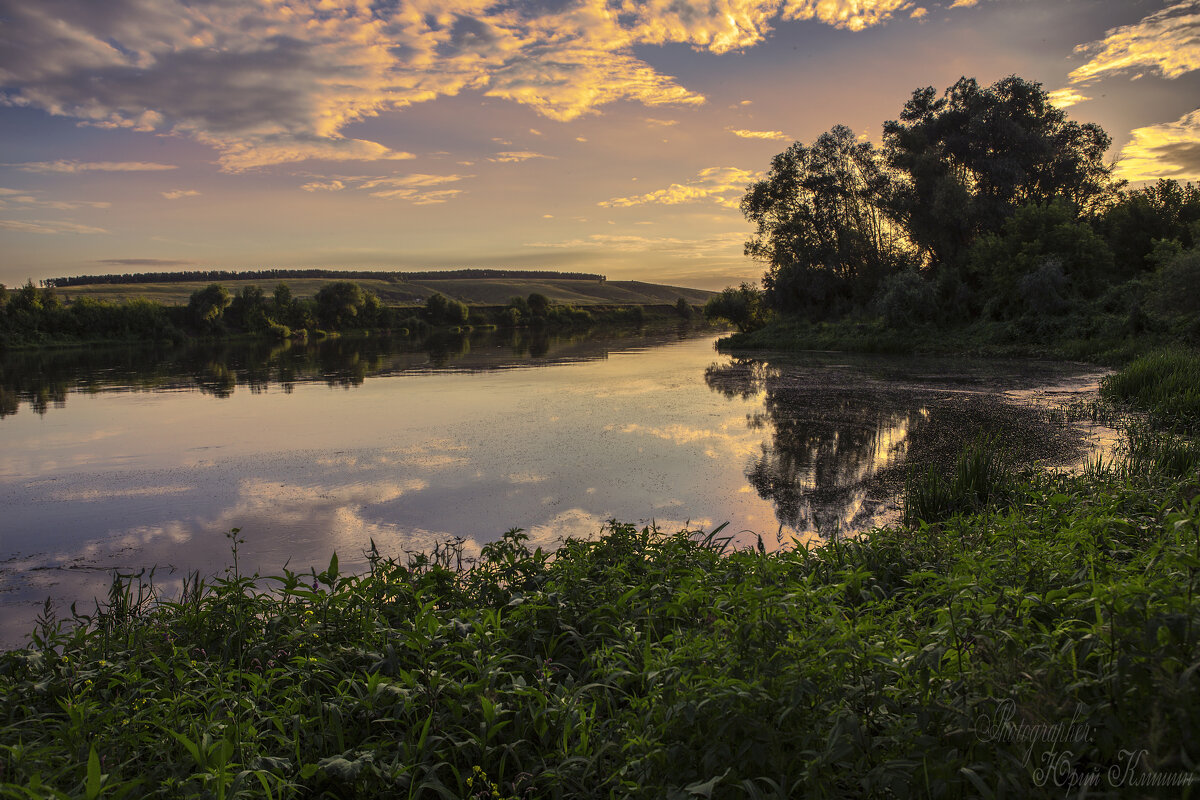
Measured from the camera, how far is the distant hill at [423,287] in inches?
3733

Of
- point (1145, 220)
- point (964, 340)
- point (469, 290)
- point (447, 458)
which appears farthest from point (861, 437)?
point (469, 290)

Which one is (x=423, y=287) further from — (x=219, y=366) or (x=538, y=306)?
(x=219, y=366)

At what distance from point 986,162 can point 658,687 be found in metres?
38.1

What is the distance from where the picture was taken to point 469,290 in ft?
408

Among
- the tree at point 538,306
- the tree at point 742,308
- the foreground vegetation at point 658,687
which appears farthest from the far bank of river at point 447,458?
the tree at point 538,306

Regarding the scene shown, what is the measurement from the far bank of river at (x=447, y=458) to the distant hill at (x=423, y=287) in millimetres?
76283

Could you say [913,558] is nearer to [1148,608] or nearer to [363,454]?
[1148,608]

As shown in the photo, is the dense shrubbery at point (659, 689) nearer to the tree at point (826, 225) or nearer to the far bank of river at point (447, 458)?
the far bank of river at point (447, 458)

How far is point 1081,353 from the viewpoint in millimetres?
22234

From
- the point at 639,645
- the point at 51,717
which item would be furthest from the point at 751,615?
A: the point at 51,717

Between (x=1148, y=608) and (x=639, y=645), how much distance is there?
2.24 m

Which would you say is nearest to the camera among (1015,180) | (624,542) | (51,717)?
(51,717)

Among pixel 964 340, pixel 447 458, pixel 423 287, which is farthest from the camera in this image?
pixel 423 287

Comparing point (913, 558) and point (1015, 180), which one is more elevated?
point (1015, 180)
